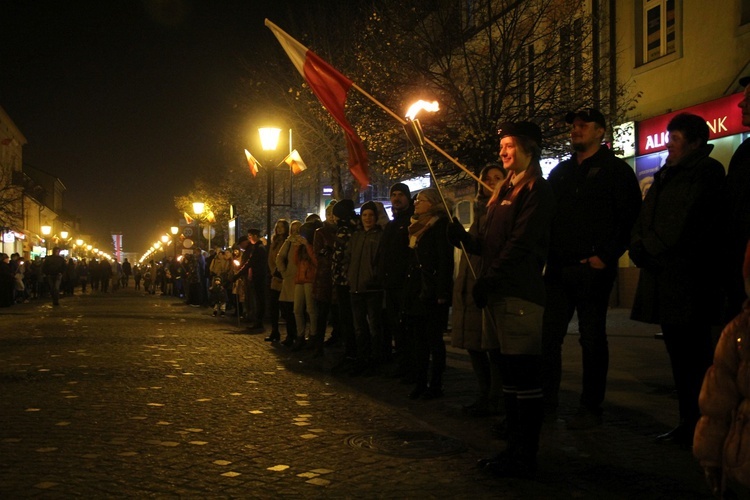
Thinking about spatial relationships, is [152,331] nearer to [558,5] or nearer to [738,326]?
[558,5]

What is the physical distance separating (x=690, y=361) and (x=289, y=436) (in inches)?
112

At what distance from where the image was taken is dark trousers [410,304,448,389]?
801 centimetres

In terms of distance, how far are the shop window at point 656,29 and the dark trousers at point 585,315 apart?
13.9 metres

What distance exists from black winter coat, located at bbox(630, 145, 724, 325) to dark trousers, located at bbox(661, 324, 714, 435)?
9 centimetres

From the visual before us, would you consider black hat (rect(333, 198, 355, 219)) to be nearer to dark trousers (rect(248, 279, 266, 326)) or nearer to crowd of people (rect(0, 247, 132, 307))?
dark trousers (rect(248, 279, 266, 326))

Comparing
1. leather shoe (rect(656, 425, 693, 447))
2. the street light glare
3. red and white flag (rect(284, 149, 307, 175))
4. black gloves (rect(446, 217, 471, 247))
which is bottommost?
leather shoe (rect(656, 425, 693, 447))

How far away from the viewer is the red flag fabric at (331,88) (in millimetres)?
10047

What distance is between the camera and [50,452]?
18.9 feet

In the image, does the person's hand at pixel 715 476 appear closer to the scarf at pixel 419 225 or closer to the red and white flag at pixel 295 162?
the scarf at pixel 419 225

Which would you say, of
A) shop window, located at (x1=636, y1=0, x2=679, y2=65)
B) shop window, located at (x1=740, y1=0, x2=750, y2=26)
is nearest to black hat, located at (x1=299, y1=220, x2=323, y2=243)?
shop window, located at (x1=740, y1=0, x2=750, y2=26)

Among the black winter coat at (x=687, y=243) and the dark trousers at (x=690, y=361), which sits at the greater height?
the black winter coat at (x=687, y=243)

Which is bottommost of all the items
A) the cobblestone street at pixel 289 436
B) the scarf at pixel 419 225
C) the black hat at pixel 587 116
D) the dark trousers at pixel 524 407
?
the cobblestone street at pixel 289 436

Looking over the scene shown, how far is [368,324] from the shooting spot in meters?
10.1

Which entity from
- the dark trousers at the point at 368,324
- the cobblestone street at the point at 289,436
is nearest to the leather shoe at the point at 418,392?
the cobblestone street at the point at 289,436
